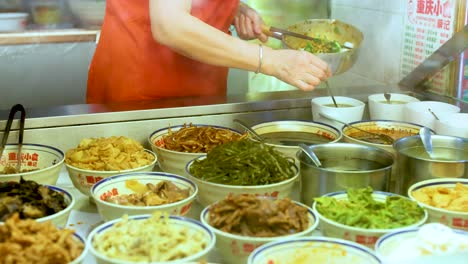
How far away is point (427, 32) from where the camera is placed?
266 cm

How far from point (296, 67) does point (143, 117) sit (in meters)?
0.54

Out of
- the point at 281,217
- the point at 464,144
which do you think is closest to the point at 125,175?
the point at 281,217

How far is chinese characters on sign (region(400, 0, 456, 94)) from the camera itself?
2555mm

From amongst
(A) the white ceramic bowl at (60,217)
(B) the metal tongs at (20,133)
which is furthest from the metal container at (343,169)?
(B) the metal tongs at (20,133)

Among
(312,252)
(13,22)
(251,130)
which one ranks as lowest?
(312,252)

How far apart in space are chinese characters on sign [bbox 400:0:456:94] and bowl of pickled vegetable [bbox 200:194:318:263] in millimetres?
1315

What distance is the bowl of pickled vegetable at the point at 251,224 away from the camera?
146cm

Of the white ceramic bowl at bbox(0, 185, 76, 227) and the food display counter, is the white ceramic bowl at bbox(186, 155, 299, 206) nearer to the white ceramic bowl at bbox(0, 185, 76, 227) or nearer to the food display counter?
Answer: the food display counter

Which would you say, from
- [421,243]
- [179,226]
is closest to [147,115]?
[179,226]

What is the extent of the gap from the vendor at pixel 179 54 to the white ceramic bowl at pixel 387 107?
0.93 ft

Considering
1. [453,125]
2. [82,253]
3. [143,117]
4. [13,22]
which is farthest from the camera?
[13,22]

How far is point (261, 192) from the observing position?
5.62ft

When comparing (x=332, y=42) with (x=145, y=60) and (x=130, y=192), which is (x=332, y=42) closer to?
(x=145, y=60)

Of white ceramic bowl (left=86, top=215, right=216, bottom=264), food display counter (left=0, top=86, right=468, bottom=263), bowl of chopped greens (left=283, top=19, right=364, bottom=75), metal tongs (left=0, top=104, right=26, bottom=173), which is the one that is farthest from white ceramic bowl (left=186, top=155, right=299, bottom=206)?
bowl of chopped greens (left=283, top=19, right=364, bottom=75)
